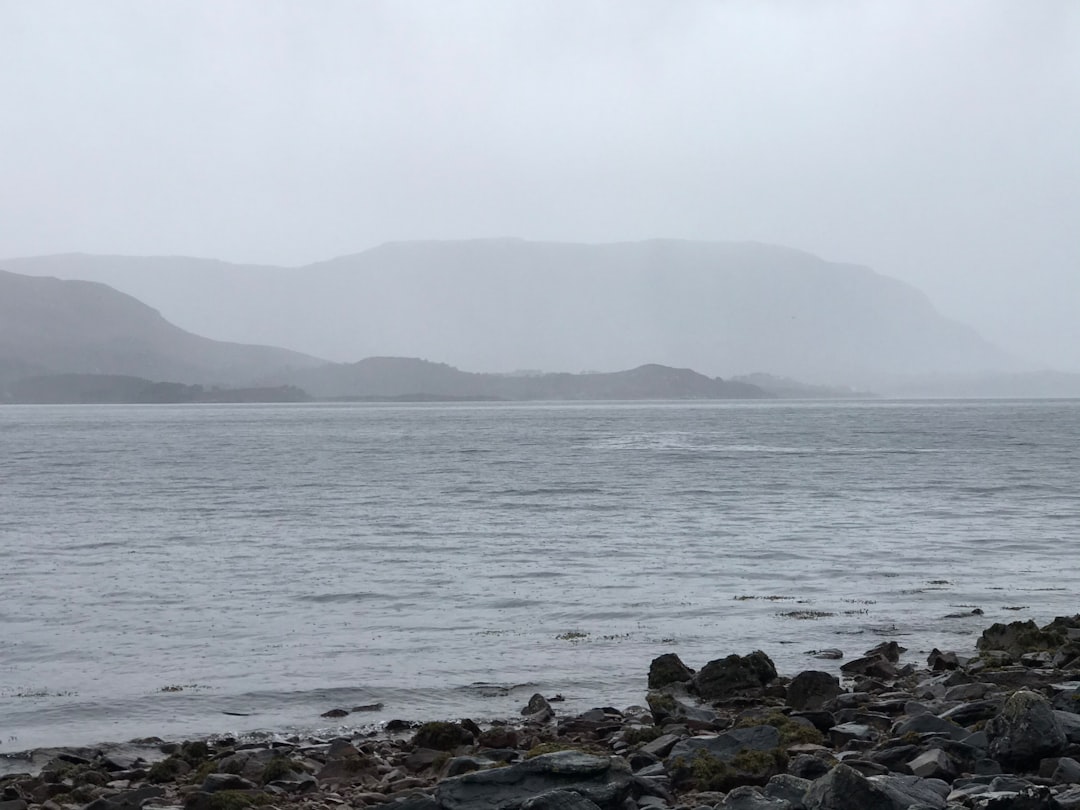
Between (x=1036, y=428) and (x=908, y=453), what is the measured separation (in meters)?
45.0

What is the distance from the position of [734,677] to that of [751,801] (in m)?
5.22

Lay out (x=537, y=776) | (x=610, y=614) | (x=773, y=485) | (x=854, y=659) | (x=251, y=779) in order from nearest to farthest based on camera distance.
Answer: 1. (x=537, y=776)
2. (x=251, y=779)
3. (x=854, y=659)
4. (x=610, y=614)
5. (x=773, y=485)

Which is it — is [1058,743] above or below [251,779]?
above

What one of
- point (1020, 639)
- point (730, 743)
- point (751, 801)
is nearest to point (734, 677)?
point (730, 743)

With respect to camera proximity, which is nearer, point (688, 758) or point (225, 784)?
point (225, 784)

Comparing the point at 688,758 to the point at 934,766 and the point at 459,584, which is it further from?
the point at 459,584

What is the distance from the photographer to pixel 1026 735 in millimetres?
8984

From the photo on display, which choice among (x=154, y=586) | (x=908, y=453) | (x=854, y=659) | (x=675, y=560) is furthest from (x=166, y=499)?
(x=908, y=453)

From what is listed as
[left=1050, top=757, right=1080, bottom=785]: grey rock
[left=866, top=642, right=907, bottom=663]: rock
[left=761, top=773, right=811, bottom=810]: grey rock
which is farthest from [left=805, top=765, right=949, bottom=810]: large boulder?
[left=866, top=642, right=907, bottom=663]: rock

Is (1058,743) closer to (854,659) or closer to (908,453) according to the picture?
(854,659)

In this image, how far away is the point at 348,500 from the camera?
135ft

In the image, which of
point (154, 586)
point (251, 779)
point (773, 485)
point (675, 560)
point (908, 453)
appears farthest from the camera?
point (908, 453)

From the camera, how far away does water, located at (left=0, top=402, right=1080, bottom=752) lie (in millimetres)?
13938

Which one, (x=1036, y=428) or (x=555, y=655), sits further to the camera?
(x=1036, y=428)
